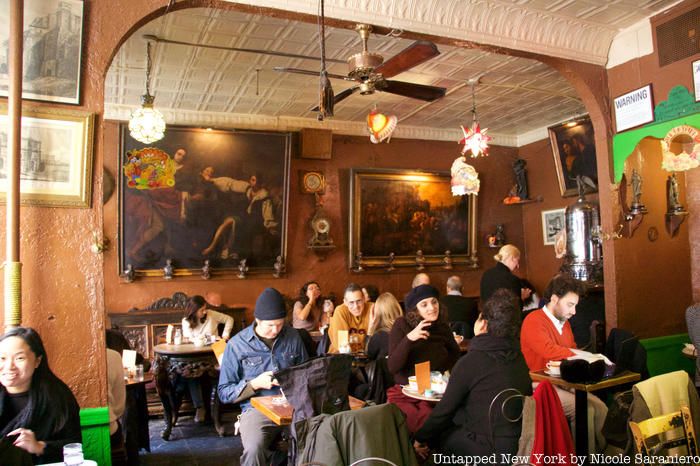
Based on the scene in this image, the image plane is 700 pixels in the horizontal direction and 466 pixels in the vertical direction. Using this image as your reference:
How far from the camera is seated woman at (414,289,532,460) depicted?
337 centimetres

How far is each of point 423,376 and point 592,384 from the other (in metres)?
1.25

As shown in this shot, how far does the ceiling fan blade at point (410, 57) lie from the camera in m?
4.25

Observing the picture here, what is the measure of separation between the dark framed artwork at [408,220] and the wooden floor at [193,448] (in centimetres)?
401

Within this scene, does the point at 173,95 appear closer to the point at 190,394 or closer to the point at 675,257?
the point at 190,394

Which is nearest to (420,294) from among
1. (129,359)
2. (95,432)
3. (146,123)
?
(95,432)

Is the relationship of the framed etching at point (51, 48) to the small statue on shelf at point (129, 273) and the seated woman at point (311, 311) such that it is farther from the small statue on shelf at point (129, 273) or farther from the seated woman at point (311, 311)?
the seated woman at point (311, 311)

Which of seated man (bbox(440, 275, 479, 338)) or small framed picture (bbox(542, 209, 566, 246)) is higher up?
small framed picture (bbox(542, 209, 566, 246))

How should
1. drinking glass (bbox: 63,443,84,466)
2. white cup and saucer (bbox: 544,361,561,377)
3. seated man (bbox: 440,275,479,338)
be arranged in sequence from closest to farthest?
drinking glass (bbox: 63,443,84,466), white cup and saucer (bbox: 544,361,561,377), seated man (bbox: 440,275,479,338)

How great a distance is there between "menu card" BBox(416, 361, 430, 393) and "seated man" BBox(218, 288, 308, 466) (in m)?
0.88

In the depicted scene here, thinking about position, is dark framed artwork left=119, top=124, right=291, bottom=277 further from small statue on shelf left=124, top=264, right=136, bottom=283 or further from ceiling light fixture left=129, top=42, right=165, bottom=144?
ceiling light fixture left=129, top=42, right=165, bottom=144

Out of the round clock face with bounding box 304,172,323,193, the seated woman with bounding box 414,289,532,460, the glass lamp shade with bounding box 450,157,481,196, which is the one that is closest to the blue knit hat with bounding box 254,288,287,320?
the seated woman with bounding box 414,289,532,460

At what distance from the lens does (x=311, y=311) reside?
28.4ft

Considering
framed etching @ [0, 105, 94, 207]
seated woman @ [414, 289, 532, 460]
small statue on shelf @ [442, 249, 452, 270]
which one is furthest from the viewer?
small statue on shelf @ [442, 249, 452, 270]

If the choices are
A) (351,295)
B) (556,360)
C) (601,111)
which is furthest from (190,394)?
(601,111)
